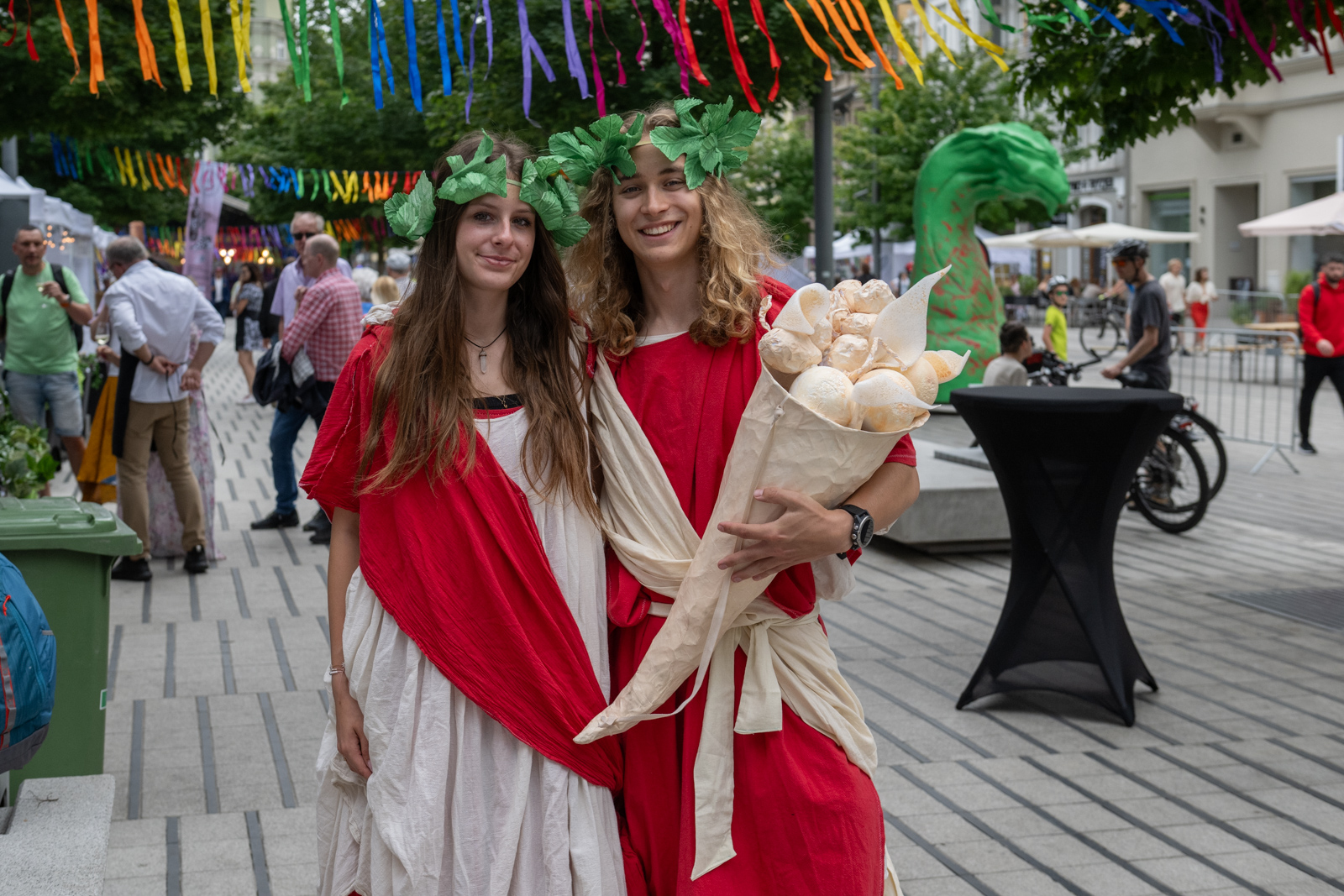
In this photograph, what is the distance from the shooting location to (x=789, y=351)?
6.77 ft

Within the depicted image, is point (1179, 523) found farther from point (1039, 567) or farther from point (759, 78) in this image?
point (759, 78)

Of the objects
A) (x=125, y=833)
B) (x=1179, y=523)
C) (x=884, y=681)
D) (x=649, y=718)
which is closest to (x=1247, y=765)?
(x=884, y=681)

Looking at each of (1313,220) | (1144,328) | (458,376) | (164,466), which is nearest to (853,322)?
(458,376)

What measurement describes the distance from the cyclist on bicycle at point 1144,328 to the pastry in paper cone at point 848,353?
7387mm

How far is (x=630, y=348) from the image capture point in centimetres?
236

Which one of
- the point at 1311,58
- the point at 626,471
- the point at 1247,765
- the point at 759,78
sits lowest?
the point at 1247,765

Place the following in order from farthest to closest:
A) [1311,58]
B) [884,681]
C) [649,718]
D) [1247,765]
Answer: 1. [1311,58]
2. [884,681]
3. [1247,765]
4. [649,718]

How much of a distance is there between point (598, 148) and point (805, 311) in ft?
1.81

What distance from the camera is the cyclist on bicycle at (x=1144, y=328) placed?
356 inches

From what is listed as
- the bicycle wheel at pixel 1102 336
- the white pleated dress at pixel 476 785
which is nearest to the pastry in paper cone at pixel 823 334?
the white pleated dress at pixel 476 785

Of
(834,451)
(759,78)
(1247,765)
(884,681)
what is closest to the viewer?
(834,451)

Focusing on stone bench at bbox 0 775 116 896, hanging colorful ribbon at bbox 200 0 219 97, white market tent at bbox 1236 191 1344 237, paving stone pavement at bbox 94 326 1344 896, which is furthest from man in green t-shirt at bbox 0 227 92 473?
white market tent at bbox 1236 191 1344 237

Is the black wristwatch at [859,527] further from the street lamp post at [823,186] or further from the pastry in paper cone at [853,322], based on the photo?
the street lamp post at [823,186]

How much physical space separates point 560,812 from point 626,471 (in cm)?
58
